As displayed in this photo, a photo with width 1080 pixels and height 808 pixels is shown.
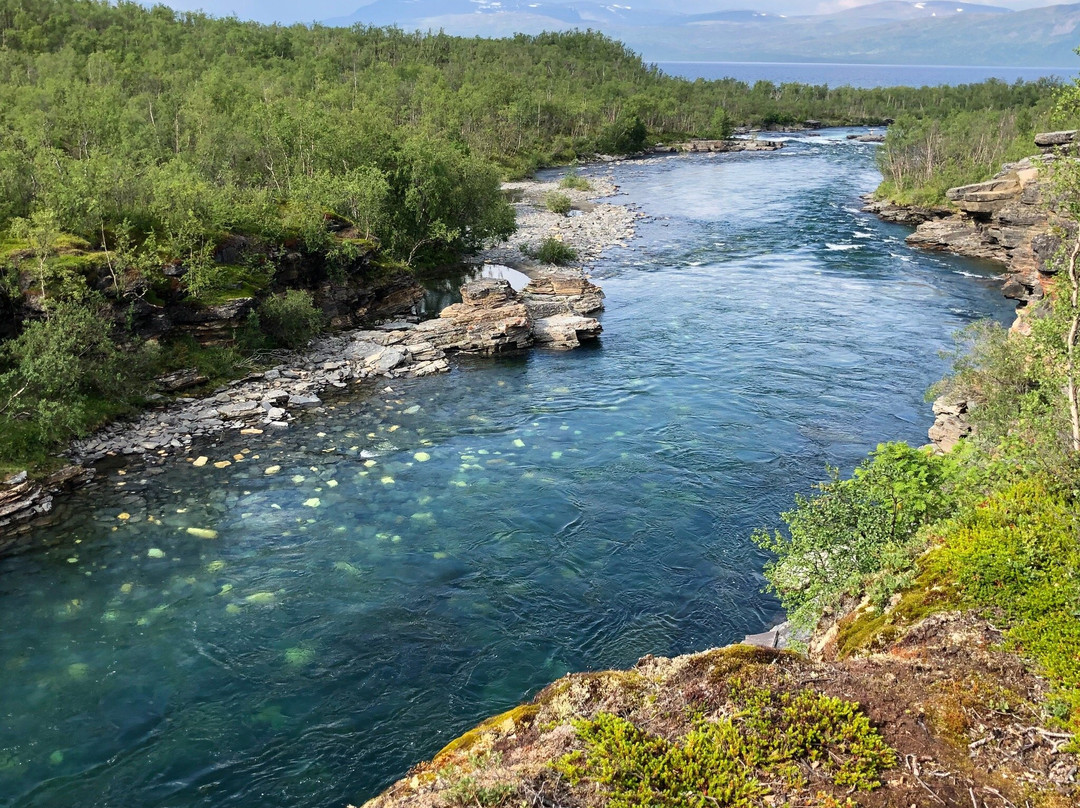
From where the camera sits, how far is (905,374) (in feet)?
129

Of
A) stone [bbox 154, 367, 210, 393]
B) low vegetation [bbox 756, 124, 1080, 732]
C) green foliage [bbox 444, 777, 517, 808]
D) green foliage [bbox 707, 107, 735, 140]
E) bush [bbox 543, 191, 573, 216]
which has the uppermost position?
green foliage [bbox 707, 107, 735, 140]

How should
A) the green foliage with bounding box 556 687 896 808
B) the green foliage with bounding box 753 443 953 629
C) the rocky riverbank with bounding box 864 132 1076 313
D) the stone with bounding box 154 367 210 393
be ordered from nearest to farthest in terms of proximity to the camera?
the green foliage with bounding box 556 687 896 808 < the green foliage with bounding box 753 443 953 629 < the stone with bounding box 154 367 210 393 < the rocky riverbank with bounding box 864 132 1076 313

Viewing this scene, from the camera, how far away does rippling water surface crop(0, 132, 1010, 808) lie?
55.0ft

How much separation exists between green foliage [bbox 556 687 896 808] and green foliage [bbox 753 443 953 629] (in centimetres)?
560

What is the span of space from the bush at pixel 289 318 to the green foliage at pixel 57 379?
346 inches

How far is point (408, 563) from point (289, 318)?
70.0 ft

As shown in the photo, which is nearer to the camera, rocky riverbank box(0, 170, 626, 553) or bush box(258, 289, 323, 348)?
rocky riverbank box(0, 170, 626, 553)

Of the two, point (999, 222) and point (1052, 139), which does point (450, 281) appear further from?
point (999, 222)

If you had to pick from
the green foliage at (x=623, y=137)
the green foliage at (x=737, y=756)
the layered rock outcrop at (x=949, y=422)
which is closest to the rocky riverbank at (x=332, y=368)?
the layered rock outcrop at (x=949, y=422)

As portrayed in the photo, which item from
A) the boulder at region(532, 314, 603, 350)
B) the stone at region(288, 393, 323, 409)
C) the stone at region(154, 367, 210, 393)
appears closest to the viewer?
the stone at region(154, 367, 210, 393)

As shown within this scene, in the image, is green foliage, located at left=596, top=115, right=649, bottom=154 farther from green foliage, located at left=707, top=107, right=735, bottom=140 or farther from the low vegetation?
the low vegetation

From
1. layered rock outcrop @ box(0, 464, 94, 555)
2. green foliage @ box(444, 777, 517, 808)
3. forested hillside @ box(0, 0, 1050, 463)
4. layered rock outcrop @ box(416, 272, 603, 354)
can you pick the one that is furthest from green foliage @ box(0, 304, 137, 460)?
green foliage @ box(444, 777, 517, 808)

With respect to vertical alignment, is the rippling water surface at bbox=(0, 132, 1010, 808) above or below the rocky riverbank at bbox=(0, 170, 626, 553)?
below

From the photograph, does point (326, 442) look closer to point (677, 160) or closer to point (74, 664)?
point (74, 664)
